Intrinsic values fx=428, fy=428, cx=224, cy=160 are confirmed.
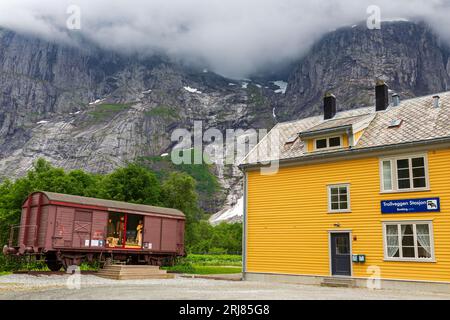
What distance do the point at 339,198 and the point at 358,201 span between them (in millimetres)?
917

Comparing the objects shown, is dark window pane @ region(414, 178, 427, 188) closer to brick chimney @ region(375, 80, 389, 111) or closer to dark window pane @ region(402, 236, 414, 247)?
dark window pane @ region(402, 236, 414, 247)

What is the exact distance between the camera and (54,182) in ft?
141

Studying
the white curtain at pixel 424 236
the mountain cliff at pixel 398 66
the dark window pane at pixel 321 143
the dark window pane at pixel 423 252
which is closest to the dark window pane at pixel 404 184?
the white curtain at pixel 424 236

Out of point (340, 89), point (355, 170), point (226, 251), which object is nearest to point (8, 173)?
point (226, 251)

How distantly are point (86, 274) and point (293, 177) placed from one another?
1097 cm

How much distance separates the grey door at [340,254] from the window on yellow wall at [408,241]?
175 cm

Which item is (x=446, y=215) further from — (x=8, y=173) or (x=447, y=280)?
(x=8, y=173)

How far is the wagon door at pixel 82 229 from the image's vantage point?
21.5 m

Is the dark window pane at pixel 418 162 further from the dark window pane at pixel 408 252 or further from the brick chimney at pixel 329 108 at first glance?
the brick chimney at pixel 329 108

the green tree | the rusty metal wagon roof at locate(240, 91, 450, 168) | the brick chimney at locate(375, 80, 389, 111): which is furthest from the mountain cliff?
the rusty metal wagon roof at locate(240, 91, 450, 168)

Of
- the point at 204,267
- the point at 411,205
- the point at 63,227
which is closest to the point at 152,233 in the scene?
the point at 63,227

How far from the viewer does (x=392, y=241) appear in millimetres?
17375

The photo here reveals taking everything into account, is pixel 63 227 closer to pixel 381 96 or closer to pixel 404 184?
pixel 404 184
